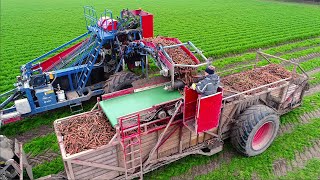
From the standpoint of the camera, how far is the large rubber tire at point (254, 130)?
→ 664 centimetres

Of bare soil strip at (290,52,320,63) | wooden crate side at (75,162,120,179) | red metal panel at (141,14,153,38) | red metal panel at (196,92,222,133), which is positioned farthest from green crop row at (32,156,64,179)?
bare soil strip at (290,52,320,63)

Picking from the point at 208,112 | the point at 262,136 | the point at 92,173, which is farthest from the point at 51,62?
the point at 262,136

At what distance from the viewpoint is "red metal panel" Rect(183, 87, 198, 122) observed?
5.74 meters

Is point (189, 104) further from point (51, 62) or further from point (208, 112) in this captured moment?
point (51, 62)

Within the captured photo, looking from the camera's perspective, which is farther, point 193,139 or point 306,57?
point 306,57

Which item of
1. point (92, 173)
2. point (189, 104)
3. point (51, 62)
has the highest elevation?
point (189, 104)

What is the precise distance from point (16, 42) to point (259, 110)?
16.7 meters

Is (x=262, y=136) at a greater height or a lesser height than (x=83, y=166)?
lesser

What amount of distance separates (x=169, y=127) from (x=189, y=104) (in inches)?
27.4

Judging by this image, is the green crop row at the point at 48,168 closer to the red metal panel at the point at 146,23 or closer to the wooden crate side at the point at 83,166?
the wooden crate side at the point at 83,166

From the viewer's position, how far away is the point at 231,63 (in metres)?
13.5

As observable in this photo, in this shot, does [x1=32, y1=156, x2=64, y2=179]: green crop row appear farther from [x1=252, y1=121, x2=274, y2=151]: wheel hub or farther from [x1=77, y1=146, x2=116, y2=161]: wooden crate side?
[x1=252, y1=121, x2=274, y2=151]: wheel hub

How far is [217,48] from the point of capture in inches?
610

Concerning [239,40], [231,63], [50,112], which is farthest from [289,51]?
[50,112]
